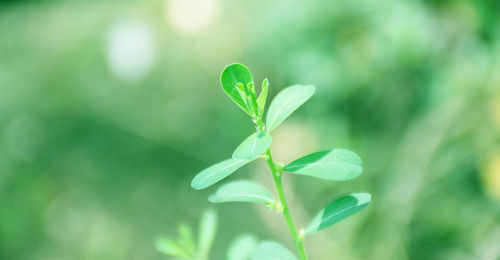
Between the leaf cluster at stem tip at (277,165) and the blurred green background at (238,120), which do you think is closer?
the leaf cluster at stem tip at (277,165)

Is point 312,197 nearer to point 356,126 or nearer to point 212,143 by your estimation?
point 356,126

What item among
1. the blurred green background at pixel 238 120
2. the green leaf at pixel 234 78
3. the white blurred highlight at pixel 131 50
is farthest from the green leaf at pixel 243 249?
the white blurred highlight at pixel 131 50

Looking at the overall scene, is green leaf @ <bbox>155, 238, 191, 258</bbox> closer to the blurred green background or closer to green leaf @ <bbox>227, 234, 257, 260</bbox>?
green leaf @ <bbox>227, 234, 257, 260</bbox>

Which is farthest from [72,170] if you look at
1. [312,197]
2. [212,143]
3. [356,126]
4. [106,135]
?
[356,126]

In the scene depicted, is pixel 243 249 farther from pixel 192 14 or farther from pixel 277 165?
pixel 192 14

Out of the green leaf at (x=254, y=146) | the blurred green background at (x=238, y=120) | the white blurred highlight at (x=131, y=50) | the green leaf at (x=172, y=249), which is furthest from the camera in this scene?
the white blurred highlight at (x=131, y=50)

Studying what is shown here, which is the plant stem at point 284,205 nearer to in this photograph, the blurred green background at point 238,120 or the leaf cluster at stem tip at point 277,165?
the leaf cluster at stem tip at point 277,165

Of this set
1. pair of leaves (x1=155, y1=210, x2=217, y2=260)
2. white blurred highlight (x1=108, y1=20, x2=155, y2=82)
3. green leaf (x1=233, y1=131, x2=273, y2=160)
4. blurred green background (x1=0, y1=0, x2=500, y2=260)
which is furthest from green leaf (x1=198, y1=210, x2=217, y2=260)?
white blurred highlight (x1=108, y1=20, x2=155, y2=82)

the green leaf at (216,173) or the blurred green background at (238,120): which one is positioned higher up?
the blurred green background at (238,120)

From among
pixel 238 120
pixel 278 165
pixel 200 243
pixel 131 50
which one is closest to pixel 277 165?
pixel 278 165
